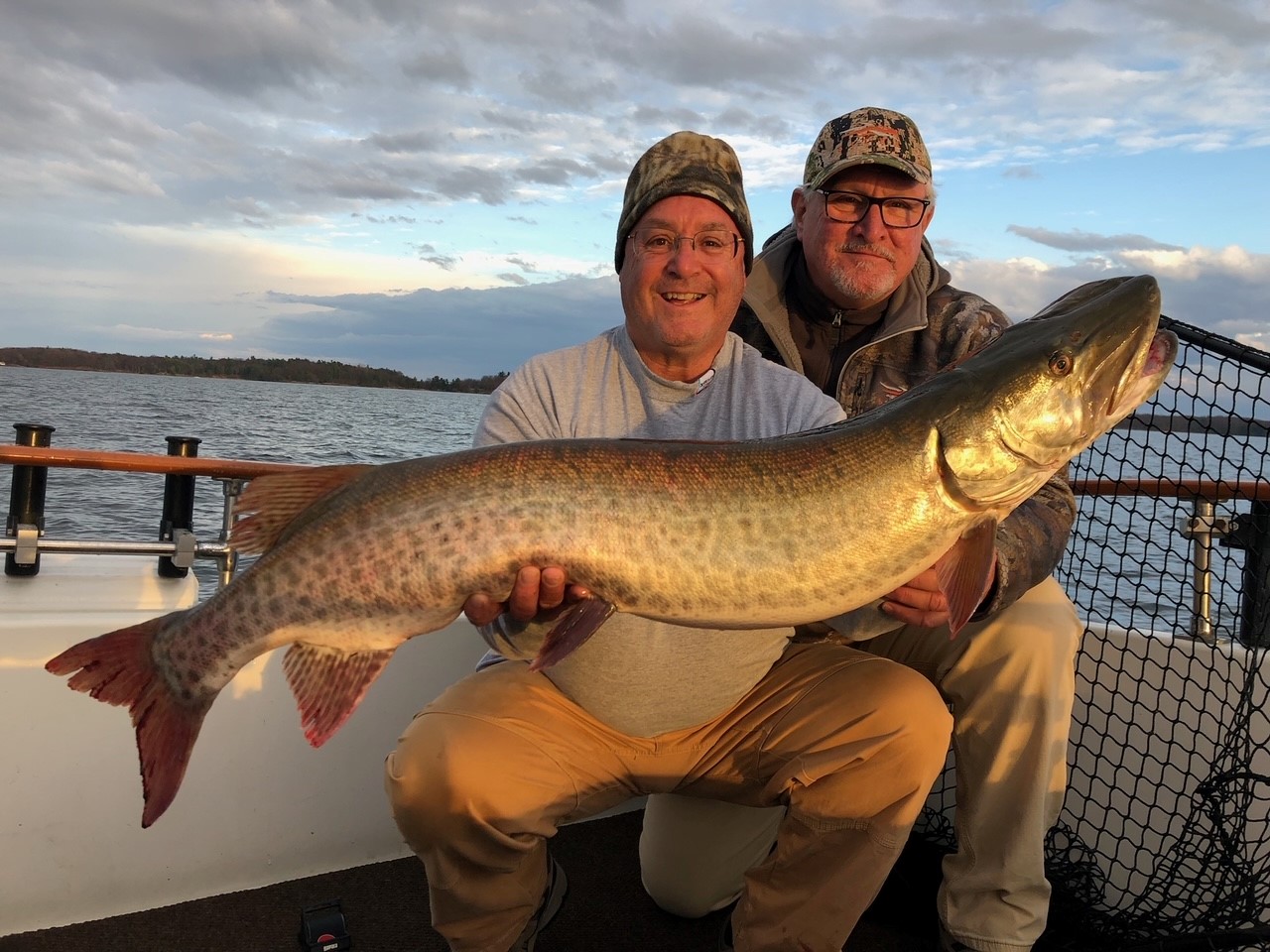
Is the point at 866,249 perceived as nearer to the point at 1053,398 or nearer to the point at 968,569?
the point at 1053,398

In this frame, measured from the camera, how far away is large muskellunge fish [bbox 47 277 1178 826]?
2.43 m

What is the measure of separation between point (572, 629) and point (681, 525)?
393 millimetres

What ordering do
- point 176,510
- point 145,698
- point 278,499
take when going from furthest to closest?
point 176,510
point 278,499
point 145,698

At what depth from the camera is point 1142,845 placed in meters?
3.61

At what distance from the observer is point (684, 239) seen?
3.38 metres

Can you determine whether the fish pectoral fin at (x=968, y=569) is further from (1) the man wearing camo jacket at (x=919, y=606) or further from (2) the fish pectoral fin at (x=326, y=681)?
(2) the fish pectoral fin at (x=326, y=681)

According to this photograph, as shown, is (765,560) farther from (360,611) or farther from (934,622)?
(360,611)

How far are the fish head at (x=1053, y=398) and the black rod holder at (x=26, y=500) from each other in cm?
325

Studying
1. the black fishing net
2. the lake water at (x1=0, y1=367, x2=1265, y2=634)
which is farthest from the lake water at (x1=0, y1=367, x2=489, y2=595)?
the black fishing net

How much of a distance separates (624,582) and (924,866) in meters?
2.13

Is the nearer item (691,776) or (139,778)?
(691,776)

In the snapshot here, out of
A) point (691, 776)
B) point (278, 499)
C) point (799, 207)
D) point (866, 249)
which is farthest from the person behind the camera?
point (799, 207)

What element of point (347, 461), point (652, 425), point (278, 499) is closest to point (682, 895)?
point (652, 425)

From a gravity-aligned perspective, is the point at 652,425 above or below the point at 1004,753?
→ above
